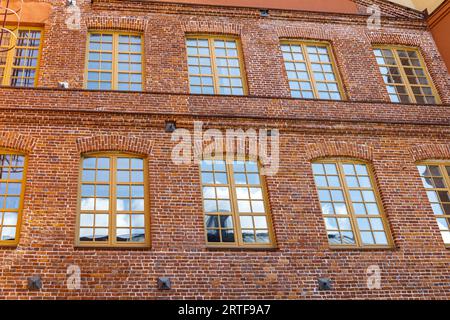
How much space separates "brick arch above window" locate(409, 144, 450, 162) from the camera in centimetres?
1087

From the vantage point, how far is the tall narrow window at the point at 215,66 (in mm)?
11297

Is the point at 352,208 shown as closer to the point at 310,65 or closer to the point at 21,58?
the point at 310,65

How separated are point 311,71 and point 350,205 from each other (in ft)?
12.5

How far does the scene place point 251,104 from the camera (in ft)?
35.9

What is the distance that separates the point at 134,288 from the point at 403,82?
8658 millimetres

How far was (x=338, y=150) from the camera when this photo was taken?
10.5m

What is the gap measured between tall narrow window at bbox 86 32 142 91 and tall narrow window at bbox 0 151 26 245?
241 cm

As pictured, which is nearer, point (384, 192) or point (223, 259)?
point (223, 259)

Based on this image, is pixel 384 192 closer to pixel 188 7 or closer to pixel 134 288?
pixel 134 288

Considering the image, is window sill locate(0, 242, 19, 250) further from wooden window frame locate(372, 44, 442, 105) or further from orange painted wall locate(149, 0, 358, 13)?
wooden window frame locate(372, 44, 442, 105)

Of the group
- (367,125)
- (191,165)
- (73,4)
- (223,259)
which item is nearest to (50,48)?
(73,4)

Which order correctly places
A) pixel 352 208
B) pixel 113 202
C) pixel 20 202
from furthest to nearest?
pixel 352 208 < pixel 113 202 < pixel 20 202

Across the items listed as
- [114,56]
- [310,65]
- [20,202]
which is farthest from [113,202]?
[310,65]

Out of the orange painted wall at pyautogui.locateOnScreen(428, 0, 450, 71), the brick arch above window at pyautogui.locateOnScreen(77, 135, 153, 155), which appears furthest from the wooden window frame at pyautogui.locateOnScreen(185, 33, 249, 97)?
the orange painted wall at pyautogui.locateOnScreen(428, 0, 450, 71)
